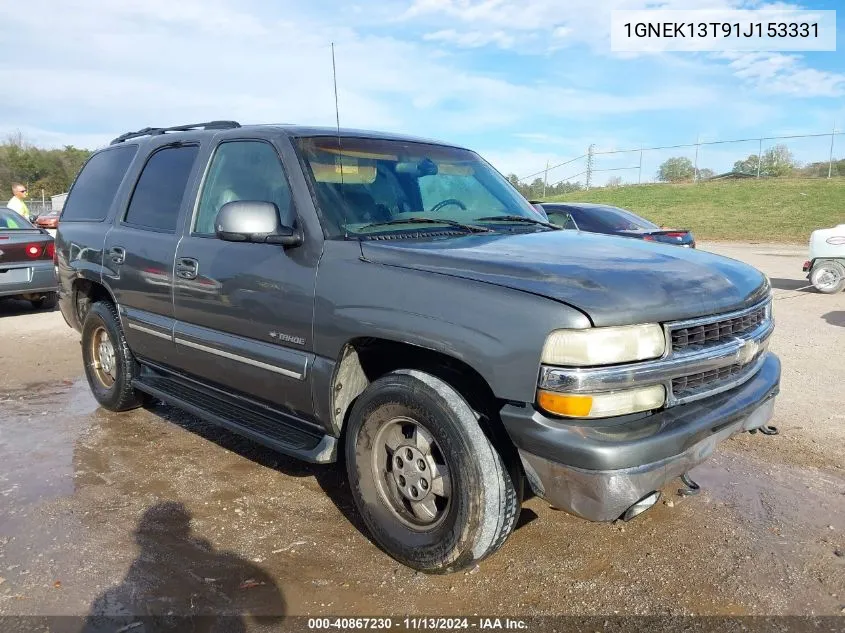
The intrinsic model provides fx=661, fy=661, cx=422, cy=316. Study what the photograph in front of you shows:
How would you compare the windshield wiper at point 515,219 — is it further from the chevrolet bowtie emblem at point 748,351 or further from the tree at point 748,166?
the tree at point 748,166

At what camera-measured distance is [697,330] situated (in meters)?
2.58

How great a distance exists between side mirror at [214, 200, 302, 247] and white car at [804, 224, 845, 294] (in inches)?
396

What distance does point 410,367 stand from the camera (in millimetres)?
2928

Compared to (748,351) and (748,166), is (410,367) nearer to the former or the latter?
(748,351)

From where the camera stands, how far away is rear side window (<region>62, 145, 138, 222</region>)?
4812 millimetres

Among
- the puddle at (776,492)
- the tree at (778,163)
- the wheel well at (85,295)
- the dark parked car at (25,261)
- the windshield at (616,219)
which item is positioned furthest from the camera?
the tree at (778,163)

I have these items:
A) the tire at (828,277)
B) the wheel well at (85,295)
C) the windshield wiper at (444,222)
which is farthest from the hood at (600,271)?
the tire at (828,277)

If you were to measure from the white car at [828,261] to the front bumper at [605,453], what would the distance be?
374 inches

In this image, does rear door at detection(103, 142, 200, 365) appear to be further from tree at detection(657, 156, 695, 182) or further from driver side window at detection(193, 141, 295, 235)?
tree at detection(657, 156, 695, 182)

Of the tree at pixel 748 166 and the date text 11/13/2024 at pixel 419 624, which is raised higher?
the tree at pixel 748 166

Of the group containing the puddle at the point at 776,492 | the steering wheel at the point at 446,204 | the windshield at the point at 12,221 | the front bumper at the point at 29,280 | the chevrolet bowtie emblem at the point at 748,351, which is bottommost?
the puddle at the point at 776,492

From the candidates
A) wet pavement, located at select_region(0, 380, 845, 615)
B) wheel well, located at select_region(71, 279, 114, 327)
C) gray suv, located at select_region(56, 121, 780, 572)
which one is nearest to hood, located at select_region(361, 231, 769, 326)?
gray suv, located at select_region(56, 121, 780, 572)

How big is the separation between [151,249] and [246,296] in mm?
1108

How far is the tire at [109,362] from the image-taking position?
471cm
